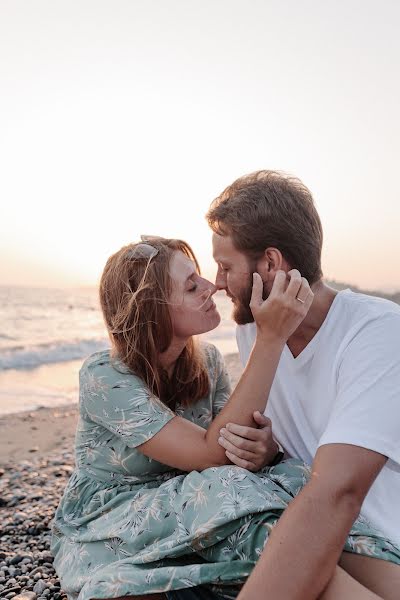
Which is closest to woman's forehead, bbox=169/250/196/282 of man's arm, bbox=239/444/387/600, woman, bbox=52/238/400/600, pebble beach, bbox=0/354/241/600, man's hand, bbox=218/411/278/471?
woman, bbox=52/238/400/600

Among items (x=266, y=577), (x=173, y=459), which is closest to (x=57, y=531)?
(x=173, y=459)

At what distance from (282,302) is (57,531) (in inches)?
81.6

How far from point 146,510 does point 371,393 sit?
1.26m

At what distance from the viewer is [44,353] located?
802 inches

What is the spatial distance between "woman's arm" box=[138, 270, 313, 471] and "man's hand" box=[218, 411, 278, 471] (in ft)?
0.15

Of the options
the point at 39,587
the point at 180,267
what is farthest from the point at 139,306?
the point at 39,587

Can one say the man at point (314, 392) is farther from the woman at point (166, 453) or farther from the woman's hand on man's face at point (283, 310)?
the woman's hand on man's face at point (283, 310)

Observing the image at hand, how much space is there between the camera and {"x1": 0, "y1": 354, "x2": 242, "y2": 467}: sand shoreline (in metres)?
8.49

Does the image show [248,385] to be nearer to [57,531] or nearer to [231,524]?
[231,524]

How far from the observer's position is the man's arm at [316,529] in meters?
2.47

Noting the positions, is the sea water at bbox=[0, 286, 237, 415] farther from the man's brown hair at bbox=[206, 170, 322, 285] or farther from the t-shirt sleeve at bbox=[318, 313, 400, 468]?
the t-shirt sleeve at bbox=[318, 313, 400, 468]

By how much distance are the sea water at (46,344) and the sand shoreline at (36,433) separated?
23.6 inches

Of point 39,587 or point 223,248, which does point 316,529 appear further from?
point 39,587

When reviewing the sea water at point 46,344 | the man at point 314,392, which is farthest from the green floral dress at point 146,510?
the sea water at point 46,344
